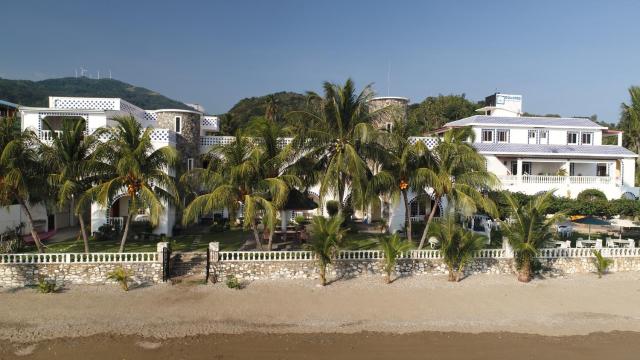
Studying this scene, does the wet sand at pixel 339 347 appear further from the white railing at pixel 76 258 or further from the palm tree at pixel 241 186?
the palm tree at pixel 241 186

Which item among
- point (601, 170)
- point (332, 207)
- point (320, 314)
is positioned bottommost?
point (320, 314)

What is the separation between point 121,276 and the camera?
14.5 metres

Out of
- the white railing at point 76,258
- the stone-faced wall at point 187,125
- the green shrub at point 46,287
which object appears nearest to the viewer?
the green shrub at point 46,287

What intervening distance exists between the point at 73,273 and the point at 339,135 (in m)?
11.2

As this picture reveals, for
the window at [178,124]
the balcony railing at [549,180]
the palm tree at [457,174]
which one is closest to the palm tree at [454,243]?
the palm tree at [457,174]

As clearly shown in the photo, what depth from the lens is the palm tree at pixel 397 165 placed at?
55.8 feet

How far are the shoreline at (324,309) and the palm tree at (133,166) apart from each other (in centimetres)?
328

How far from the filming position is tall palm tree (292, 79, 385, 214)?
1684 cm

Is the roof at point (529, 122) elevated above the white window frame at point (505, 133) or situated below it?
above

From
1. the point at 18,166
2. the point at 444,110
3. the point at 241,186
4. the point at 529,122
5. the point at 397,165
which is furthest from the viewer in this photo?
the point at 444,110

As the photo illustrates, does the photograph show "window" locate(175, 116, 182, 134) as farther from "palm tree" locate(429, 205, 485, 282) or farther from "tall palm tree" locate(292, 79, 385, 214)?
"palm tree" locate(429, 205, 485, 282)

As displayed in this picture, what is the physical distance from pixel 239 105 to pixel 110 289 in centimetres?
8376

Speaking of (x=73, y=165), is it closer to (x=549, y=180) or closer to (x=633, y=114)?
(x=549, y=180)

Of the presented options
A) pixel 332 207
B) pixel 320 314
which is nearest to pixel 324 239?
pixel 320 314
